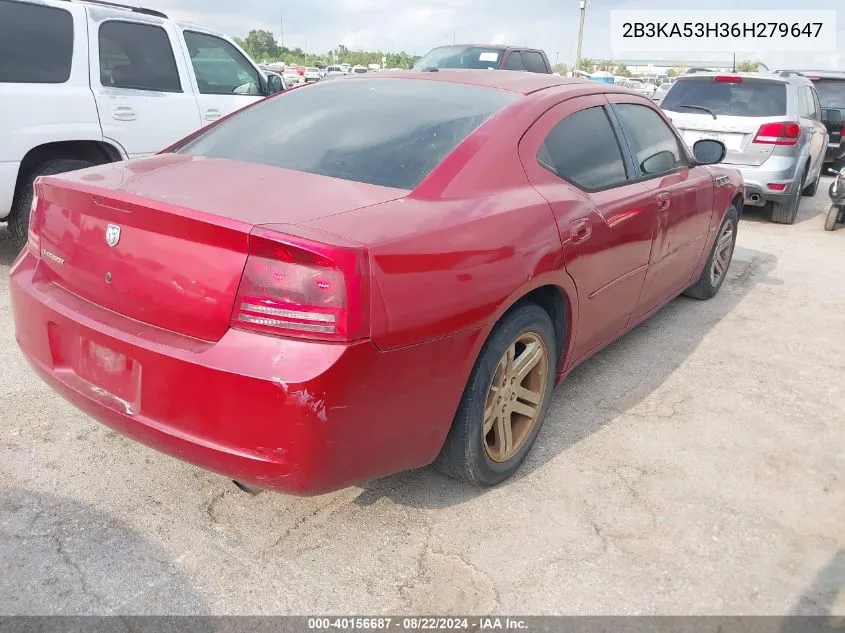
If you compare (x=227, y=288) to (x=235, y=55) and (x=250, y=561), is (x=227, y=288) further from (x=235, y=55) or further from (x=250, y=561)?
(x=235, y=55)

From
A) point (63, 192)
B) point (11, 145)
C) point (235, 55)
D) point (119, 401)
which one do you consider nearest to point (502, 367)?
point (119, 401)

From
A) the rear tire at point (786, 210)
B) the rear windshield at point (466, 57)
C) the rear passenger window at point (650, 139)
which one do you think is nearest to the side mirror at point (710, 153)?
the rear passenger window at point (650, 139)

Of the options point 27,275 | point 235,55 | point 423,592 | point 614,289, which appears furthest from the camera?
point 235,55

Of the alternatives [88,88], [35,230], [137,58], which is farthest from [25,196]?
[35,230]

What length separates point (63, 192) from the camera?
2359mm

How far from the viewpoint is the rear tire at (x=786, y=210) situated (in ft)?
26.4

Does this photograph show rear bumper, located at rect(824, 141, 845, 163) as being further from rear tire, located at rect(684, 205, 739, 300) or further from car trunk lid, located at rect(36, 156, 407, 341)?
car trunk lid, located at rect(36, 156, 407, 341)

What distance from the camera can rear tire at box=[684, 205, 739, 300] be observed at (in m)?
5.04

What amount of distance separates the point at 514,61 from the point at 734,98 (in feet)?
15.6

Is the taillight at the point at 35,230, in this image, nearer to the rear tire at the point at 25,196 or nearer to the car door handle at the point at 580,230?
the car door handle at the point at 580,230

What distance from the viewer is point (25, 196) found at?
15.9ft

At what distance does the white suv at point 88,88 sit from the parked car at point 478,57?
599 cm

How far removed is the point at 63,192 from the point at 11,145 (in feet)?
9.18

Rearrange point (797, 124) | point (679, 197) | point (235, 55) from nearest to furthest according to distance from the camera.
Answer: point (679, 197)
point (235, 55)
point (797, 124)
